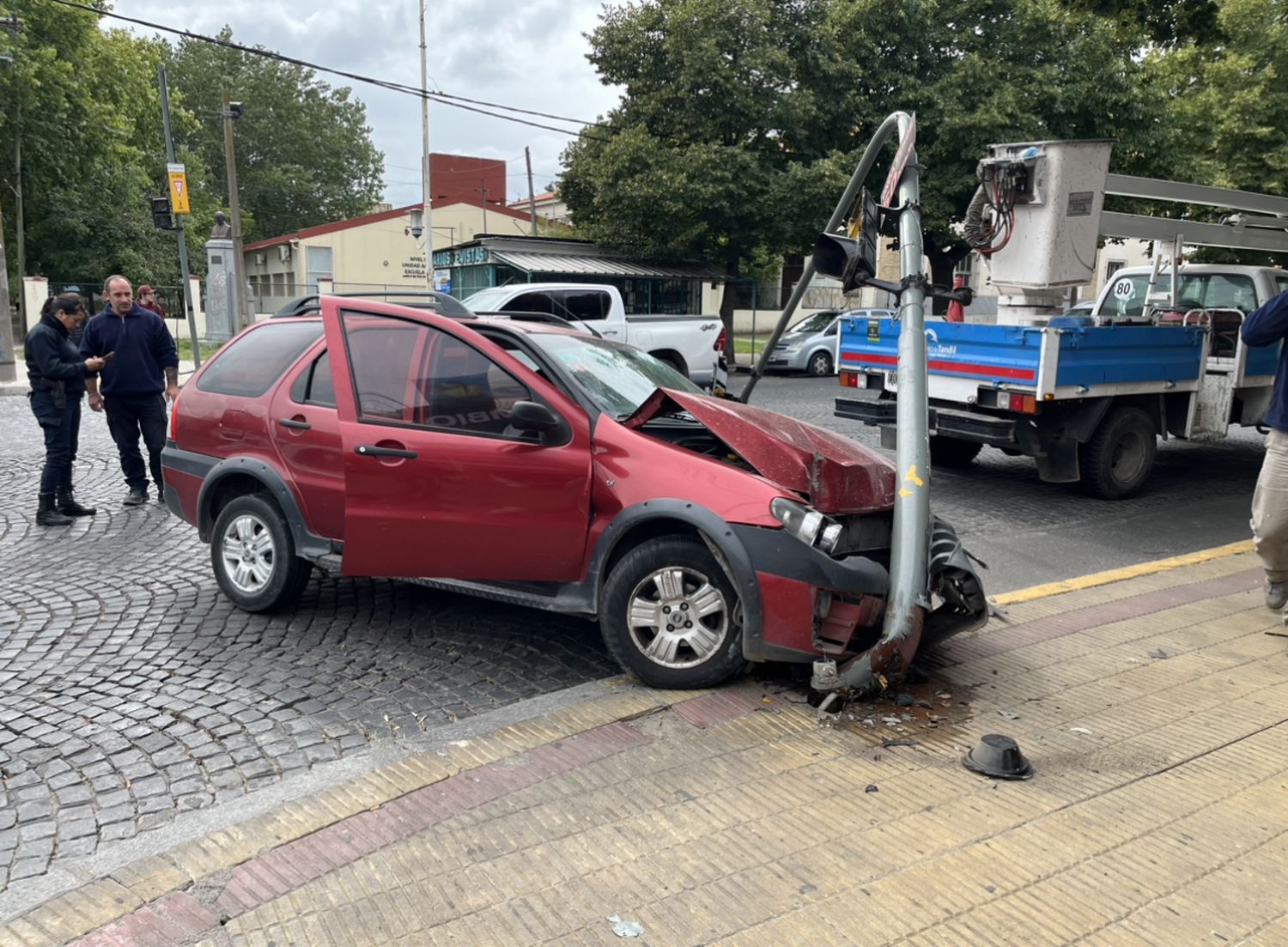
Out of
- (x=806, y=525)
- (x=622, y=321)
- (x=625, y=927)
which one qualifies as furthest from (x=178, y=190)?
(x=625, y=927)

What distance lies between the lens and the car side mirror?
4281mm

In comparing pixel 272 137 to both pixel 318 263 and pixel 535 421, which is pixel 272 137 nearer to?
pixel 318 263

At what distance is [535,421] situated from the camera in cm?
430

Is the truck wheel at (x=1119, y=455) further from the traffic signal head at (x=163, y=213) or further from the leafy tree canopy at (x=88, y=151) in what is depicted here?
the leafy tree canopy at (x=88, y=151)

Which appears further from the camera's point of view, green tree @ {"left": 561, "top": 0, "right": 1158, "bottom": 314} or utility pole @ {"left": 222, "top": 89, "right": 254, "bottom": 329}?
utility pole @ {"left": 222, "top": 89, "right": 254, "bottom": 329}

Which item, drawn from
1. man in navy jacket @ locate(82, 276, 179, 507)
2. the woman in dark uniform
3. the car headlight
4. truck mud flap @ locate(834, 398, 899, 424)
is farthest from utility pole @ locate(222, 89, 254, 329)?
the car headlight

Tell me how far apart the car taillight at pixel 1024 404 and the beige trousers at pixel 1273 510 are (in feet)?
8.42

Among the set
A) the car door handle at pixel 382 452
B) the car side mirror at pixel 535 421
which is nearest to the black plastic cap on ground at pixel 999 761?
the car side mirror at pixel 535 421

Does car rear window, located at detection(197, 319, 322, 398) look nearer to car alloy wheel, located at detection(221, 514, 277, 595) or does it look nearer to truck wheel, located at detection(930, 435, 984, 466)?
car alloy wheel, located at detection(221, 514, 277, 595)

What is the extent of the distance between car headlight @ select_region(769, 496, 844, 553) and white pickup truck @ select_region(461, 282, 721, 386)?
12.1m

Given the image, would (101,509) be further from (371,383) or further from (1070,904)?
(1070,904)

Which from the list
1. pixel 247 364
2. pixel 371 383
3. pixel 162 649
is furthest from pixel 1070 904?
pixel 247 364

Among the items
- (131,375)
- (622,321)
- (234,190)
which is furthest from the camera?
(234,190)

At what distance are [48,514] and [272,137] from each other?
58463 mm
